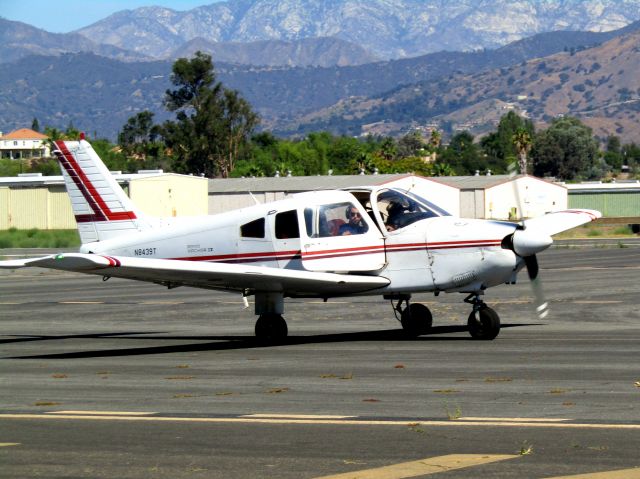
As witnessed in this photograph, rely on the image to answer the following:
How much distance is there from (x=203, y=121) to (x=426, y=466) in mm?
134426

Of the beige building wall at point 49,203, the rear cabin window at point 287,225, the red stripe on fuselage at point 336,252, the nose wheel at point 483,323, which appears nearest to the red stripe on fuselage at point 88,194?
the red stripe on fuselage at point 336,252

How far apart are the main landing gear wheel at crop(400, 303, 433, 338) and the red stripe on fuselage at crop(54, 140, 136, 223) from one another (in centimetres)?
510

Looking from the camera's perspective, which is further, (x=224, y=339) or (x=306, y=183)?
(x=306, y=183)

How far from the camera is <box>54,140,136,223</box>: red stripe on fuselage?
2102cm

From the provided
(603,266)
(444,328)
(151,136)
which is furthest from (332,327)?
(151,136)

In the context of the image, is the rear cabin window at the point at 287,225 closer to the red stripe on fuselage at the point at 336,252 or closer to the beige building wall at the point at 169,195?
the red stripe on fuselage at the point at 336,252

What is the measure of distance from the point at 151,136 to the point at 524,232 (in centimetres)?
15783

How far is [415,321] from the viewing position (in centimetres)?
1956

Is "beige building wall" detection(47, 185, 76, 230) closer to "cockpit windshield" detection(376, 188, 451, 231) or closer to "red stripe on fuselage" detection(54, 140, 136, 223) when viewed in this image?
"red stripe on fuselage" detection(54, 140, 136, 223)

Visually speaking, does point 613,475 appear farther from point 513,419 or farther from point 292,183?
point 292,183

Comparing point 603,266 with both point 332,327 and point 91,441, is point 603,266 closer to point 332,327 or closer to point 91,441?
point 332,327

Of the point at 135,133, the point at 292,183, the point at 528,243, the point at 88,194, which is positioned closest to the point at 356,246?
the point at 528,243

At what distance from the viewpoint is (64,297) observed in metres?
32.1

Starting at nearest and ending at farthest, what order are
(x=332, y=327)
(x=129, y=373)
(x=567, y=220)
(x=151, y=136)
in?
(x=129, y=373) → (x=567, y=220) → (x=332, y=327) → (x=151, y=136)
